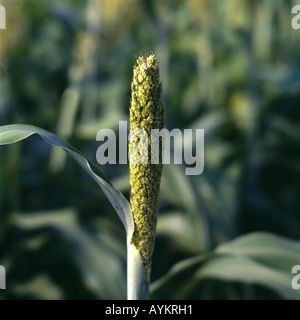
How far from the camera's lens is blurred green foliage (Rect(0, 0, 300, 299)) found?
1.92m

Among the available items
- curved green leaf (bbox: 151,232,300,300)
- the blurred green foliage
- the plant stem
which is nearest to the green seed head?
the plant stem

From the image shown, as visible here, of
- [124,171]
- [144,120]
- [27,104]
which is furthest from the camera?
[27,104]

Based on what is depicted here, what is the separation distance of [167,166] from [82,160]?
4.01 feet

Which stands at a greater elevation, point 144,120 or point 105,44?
point 105,44

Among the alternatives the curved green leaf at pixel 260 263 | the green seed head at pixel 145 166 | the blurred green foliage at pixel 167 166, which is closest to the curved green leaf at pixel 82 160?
the green seed head at pixel 145 166

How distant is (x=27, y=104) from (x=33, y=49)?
2.82 ft

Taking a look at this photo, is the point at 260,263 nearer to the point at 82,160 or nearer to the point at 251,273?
the point at 251,273

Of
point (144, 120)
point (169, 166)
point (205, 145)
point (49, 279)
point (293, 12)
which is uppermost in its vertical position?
point (293, 12)

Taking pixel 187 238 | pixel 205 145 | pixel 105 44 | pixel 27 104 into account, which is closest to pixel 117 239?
pixel 187 238

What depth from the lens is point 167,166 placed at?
2.08 metres

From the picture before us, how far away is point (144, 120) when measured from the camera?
0.81 meters

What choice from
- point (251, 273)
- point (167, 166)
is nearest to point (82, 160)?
point (251, 273)

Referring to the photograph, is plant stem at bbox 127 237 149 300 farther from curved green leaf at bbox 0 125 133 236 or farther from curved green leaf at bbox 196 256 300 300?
curved green leaf at bbox 196 256 300 300

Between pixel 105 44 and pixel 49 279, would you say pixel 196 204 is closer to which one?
pixel 49 279
